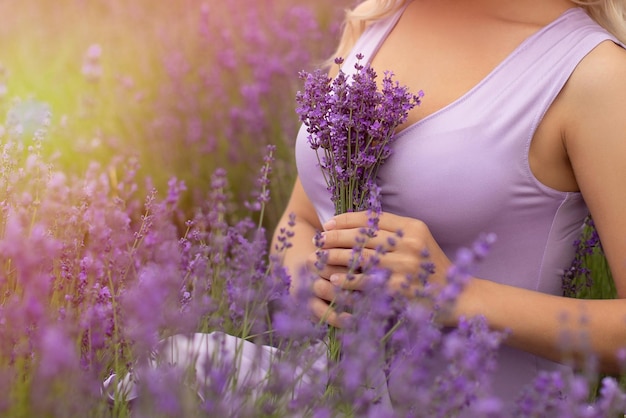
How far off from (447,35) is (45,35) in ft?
8.64

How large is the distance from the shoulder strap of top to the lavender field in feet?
1.29

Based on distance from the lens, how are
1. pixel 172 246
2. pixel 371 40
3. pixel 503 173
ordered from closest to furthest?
pixel 172 246
pixel 503 173
pixel 371 40

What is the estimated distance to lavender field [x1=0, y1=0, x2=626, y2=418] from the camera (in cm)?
114

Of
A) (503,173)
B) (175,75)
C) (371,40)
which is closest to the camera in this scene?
(503,173)

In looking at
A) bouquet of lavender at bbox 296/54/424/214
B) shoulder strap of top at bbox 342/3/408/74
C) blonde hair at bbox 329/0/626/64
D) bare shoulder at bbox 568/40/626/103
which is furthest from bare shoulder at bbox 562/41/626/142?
shoulder strap of top at bbox 342/3/408/74

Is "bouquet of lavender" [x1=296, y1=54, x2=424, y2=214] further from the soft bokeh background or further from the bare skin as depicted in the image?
the soft bokeh background

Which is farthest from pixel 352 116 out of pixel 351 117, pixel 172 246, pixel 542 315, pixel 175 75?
pixel 175 75

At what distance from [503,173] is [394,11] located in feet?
2.11

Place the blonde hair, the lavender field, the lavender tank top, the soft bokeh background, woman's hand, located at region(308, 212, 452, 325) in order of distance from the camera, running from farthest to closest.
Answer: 1. the soft bokeh background
2. the blonde hair
3. the lavender tank top
4. woman's hand, located at region(308, 212, 452, 325)
5. the lavender field

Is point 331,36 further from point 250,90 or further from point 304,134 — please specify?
point 304,134

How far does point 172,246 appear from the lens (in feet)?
4.95

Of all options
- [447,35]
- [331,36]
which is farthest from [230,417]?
[331,36]

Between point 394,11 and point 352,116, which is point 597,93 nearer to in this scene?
point 352,116

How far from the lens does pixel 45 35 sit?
12.9 ft
